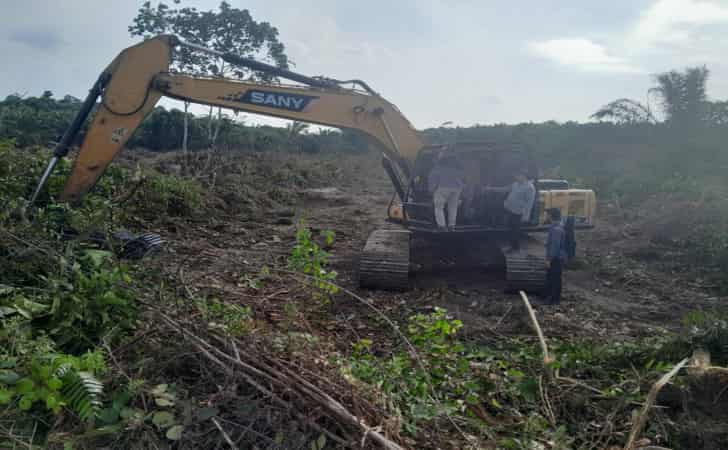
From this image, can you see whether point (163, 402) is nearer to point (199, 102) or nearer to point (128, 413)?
point (128, 413)

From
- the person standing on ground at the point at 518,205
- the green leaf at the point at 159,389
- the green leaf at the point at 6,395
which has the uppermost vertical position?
the person standing on ground at the point at 518,205

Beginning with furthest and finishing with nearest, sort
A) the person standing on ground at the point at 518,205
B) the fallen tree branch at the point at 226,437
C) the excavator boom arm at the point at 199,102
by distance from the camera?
1. the person standing on ground at the point at 518,205
2. the excavator boom arm at the point at 199,102
3. the fallen tree branch at the point at 226,437

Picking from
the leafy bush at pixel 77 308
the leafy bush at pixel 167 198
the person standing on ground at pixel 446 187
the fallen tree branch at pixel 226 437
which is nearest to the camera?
the fallen tree branch at pixel 226 437

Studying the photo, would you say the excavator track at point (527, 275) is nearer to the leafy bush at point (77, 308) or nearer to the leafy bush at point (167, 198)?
Answer: the leafy bush at point (77, 308)

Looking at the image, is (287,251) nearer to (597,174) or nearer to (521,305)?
(521,305)

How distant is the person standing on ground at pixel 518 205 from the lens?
6.86 m

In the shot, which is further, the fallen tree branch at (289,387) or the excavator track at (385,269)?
the excavator track at (385,269)

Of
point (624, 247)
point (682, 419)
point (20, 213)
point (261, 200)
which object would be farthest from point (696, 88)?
point (20, 213)

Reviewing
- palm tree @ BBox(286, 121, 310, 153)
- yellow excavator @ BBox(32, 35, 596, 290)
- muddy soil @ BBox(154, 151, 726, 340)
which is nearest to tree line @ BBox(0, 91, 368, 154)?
palm tree @ BBox(286, 121, 310, 153)

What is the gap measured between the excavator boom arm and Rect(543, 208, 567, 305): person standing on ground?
224cm

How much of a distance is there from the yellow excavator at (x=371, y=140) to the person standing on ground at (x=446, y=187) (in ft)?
0.37

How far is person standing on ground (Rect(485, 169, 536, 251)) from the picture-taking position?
22.5 ft

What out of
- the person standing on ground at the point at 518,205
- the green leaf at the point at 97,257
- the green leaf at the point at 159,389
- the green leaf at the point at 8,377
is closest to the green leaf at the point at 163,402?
the green leaf at the point at 159,389

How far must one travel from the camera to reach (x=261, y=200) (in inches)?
511
